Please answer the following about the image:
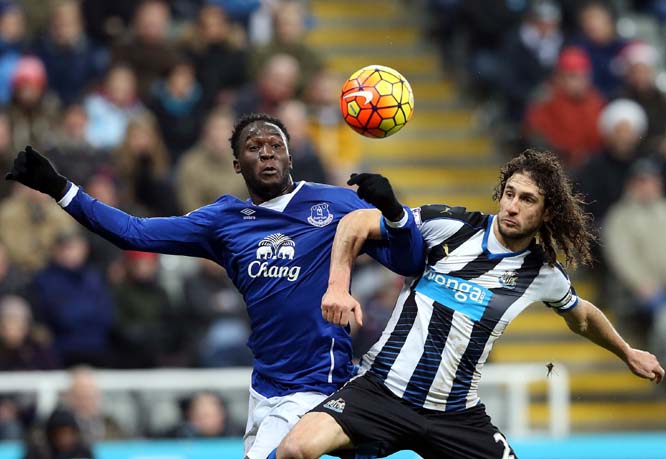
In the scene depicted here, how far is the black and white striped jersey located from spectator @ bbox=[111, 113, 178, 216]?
5.70 m

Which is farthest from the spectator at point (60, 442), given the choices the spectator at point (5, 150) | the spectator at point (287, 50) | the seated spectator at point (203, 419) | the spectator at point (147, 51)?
the spectator at point (287, 50)

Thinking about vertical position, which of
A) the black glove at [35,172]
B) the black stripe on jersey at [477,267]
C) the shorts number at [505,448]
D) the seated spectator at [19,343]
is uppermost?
the black glove at [35,172]

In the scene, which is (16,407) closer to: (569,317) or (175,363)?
(175,363)

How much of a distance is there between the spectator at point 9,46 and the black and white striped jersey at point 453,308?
6.78 metres

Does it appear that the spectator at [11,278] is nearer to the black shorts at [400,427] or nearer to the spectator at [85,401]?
the spectator at [85,401]

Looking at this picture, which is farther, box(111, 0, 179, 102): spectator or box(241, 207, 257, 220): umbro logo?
box(111, 0, 179, 102): spectator

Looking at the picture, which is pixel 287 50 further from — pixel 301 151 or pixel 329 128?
pixel 301 151

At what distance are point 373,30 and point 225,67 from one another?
9.67 ft

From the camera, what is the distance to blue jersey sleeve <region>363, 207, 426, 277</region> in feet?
22.3

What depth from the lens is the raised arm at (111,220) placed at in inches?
278

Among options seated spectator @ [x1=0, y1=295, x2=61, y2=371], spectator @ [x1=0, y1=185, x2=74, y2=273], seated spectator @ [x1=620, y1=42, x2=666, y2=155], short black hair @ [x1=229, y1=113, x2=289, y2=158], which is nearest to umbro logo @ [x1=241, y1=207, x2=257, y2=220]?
short black hair @ [x1=229, y1=113, x2=289, y2=158]

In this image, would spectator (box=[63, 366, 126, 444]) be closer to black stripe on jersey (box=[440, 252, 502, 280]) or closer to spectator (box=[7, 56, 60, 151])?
spectator (box=[7, 56, 60, 151])

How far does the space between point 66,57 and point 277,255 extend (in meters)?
6.61

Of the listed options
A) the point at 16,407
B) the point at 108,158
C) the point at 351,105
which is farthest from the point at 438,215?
the point at 108,158
